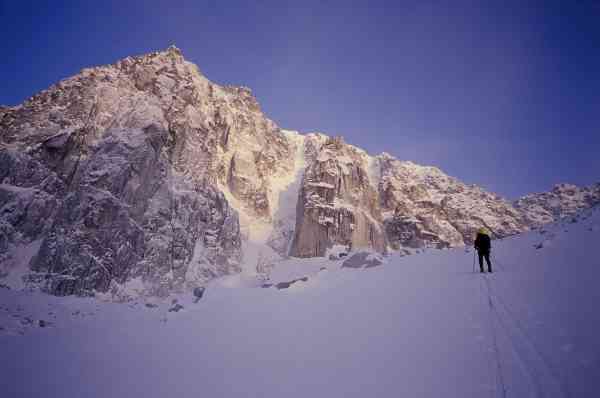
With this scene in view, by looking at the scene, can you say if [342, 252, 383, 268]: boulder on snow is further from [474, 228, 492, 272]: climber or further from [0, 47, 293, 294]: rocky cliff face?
[0, 47, 293, 294]: rocky cliff face

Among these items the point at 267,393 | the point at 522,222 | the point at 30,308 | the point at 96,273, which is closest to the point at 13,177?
the point at 96,273

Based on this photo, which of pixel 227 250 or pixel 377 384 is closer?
pixel 377 384

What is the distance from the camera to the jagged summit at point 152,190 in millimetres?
56812

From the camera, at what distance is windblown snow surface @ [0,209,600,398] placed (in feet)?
14.2

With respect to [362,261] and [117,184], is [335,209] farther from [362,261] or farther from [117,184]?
Result: [362,261]

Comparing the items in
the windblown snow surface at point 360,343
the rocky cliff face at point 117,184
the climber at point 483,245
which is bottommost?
the windblown snow surface at point 360,343

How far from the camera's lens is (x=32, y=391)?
7.02 metres

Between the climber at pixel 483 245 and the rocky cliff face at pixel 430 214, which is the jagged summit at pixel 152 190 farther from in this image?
the climber at pixel 483 245

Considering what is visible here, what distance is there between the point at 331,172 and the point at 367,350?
101 m

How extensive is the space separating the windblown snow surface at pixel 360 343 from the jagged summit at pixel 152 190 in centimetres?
5295

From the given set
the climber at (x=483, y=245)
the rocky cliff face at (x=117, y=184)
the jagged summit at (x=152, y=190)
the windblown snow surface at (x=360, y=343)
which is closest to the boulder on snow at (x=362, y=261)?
the climber at (x=483, y=245)

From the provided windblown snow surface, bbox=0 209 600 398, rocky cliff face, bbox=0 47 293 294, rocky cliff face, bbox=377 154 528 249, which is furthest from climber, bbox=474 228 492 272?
rocky cliff face, bbox=377 154 528 249

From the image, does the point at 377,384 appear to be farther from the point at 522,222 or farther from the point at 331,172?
the point at 522,222

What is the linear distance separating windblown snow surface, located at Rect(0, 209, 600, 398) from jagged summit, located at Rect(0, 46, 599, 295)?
2085 inches
